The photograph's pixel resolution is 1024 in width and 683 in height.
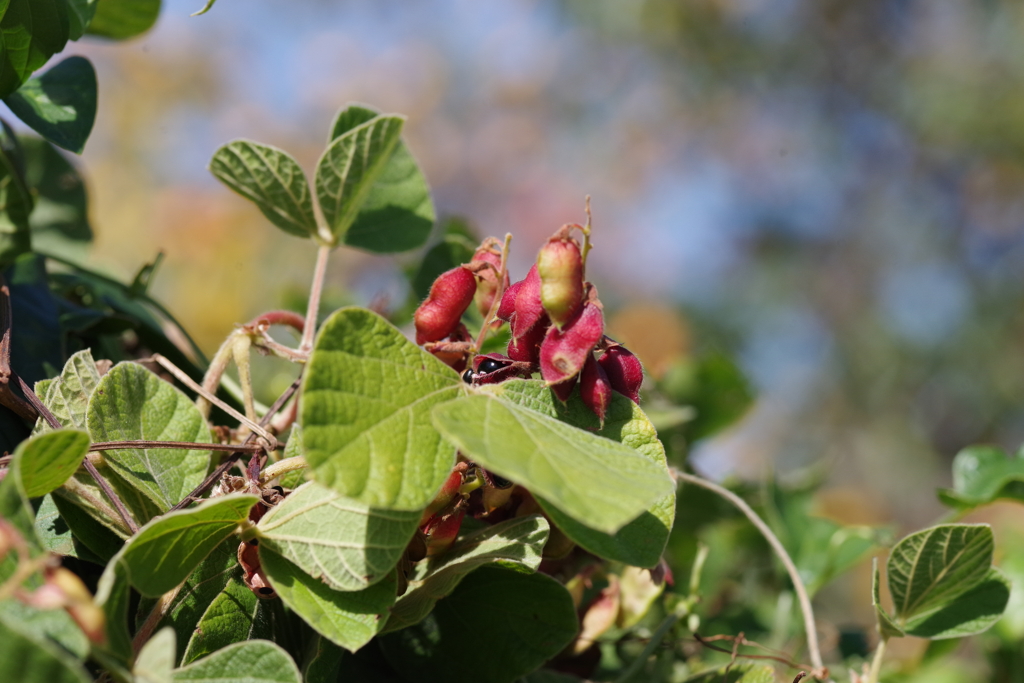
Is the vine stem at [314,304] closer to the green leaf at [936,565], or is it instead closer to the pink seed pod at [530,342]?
the pink seed pod at [530,342]

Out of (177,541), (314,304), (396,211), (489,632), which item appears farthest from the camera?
(396,211)

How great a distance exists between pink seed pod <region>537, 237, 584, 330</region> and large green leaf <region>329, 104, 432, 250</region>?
1.12 ft

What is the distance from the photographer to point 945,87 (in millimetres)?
5363

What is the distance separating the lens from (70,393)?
498 millimetres

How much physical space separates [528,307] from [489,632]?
0.21m

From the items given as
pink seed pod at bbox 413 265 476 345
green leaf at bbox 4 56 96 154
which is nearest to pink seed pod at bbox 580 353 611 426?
pink seed pod at bbox 413 265 476 345

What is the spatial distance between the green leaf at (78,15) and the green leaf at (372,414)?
370mm

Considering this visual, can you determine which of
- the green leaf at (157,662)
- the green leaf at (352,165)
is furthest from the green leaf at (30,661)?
the green leaf at (352,165)

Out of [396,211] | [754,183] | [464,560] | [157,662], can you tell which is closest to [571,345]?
[464,560]

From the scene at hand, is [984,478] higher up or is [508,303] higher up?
[508,303]

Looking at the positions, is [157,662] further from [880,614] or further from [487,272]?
[880,614]

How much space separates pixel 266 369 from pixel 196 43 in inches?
237

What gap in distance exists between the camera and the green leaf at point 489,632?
0.50 m

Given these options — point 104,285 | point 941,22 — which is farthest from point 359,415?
point 941,22
